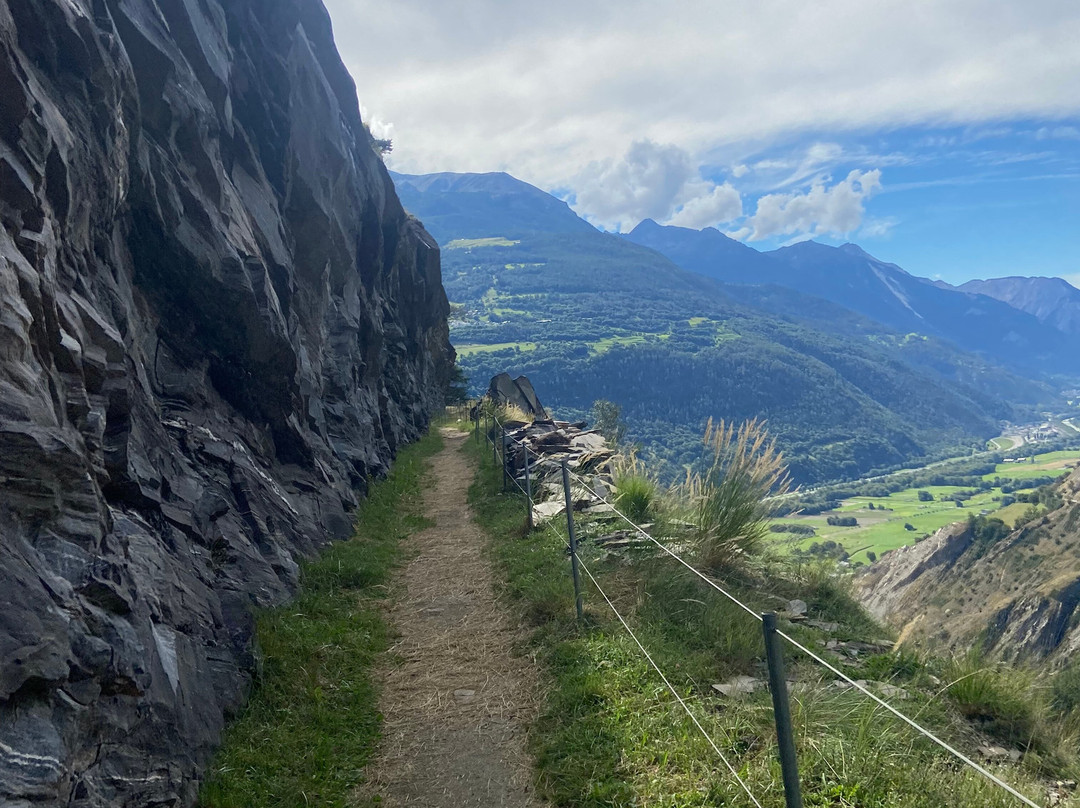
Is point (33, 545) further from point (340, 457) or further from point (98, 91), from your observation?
point (340, 457)

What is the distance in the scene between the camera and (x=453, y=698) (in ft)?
21.3

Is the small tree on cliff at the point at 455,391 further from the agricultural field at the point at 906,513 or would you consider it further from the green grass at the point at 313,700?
the green grass at the point at 313,700

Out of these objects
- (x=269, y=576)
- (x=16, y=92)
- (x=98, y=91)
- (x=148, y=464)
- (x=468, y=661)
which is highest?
(x=98, y=91)

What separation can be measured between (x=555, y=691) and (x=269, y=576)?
366cm

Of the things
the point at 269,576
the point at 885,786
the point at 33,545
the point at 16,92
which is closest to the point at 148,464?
the point at 269,576

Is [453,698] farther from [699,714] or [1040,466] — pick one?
[1040,466]

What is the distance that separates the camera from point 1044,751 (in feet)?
15.9

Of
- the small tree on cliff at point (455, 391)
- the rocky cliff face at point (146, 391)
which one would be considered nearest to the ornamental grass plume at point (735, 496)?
the rocky cliff face at point (146, 391)

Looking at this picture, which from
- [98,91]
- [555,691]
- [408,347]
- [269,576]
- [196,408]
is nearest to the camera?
[555,691]

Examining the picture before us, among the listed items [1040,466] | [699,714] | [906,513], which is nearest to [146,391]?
[699,714]

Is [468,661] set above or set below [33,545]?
below

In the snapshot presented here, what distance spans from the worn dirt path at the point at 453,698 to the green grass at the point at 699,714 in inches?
9.7

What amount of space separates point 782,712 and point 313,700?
4.50m

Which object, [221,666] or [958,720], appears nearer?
[958,720]
